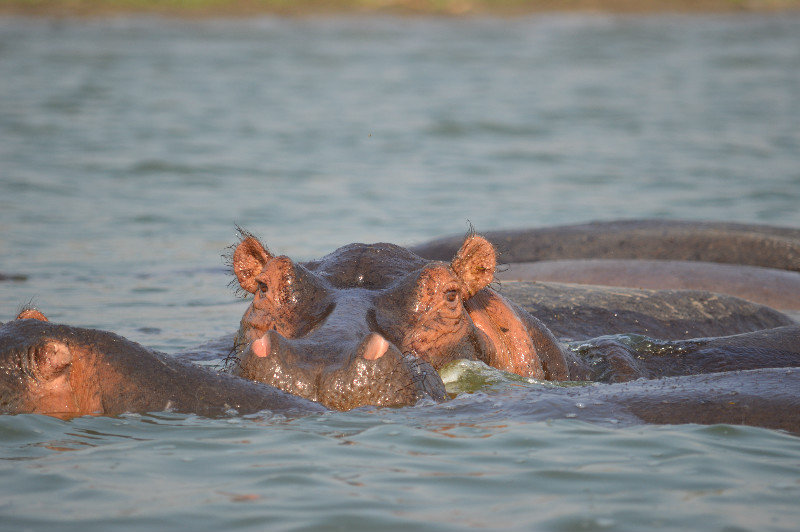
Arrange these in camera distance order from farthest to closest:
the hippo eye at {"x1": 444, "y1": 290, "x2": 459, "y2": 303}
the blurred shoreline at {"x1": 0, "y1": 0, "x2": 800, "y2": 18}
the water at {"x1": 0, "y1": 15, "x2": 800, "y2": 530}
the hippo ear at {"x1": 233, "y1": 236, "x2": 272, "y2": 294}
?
the blurred shoreline at {"x1": 0, "y1": 0, "x2": 800, "y2": 18} → the hippo ear at {"x1": 233, "y1": 236, "x2": 272, "y2": 294} → the hippo eye at {"x1": 444, "y1": 290, "x2": 459, "y2": 303} → the water at {"x1": 0, "y1": 15, "x2": 800, "y2": 530}

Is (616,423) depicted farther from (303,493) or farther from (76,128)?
(76,128)

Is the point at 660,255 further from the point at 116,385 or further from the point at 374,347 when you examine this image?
the point at 116,385

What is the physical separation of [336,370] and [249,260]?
1.23 meters

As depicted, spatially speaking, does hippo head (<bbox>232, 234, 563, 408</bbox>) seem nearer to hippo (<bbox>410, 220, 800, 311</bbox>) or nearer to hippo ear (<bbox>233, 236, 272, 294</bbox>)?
hippo ear (<bbox>233, 236, 272, 294</bbox>)

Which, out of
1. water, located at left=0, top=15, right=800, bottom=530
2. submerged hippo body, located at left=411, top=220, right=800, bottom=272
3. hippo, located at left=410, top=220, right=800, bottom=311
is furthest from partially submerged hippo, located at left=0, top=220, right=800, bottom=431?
submerged hippo body, located at left=411, top=220, right=800, bottom=272

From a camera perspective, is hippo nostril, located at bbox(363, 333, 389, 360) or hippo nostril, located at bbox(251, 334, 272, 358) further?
hippo nostril, located at bbox(251, 334, 272, 358)

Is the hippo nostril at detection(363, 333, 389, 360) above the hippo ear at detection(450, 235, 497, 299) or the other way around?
the other way around

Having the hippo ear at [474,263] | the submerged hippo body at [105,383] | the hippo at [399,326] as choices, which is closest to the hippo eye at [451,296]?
the hippo at [399,326]

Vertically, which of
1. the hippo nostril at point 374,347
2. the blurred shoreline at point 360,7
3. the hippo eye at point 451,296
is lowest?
the hippo nostril at point 374,347

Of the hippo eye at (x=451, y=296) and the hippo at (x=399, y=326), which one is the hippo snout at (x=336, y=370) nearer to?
the hippo at (x=399, y=326)

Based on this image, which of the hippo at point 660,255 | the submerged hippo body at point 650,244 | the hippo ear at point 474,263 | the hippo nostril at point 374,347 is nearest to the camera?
the hippo nostril at point 374,347

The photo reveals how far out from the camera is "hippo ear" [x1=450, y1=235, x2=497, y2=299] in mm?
4824

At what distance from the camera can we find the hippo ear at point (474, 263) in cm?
482

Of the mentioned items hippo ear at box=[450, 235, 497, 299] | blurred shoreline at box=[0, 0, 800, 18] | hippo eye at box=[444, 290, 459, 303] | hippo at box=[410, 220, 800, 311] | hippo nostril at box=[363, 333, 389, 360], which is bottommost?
hippo at box=[410, 220, 800, 311]
